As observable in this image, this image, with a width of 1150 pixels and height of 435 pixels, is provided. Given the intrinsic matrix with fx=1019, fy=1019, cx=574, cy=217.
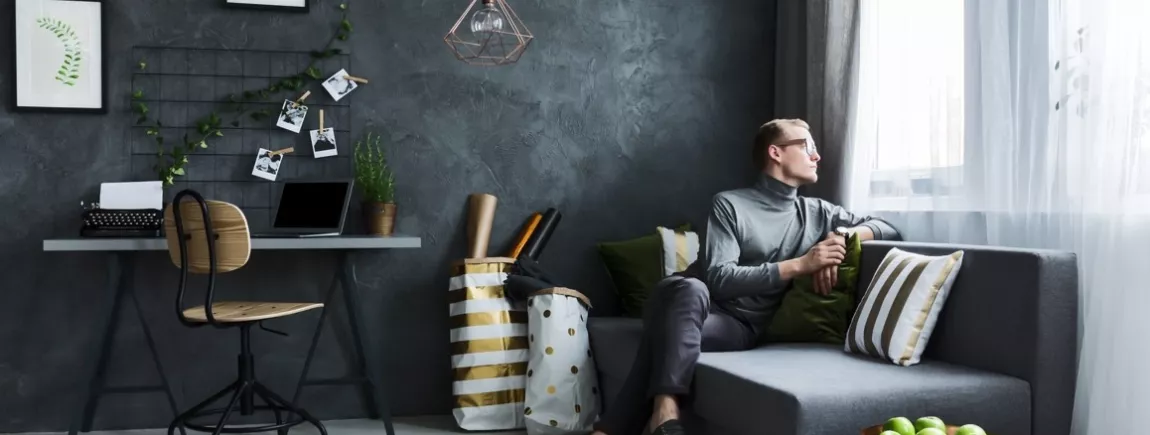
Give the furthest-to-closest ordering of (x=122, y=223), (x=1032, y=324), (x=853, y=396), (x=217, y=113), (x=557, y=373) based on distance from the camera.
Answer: (x=217, y=113), (x=557, y=373), (x=122, y=223), (x=1032, y=324), (x=853, y=396)

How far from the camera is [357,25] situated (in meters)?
4.07

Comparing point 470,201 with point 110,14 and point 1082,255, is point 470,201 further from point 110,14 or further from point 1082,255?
point 1082,255

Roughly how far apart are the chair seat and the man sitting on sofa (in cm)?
117

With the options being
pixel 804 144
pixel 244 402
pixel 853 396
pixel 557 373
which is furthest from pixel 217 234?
pixel 853 396

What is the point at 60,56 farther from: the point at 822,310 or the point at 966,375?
the point at 966,375

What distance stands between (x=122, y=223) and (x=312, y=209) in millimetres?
652

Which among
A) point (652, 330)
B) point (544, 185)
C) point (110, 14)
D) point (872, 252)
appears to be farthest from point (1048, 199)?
point (110, 14)

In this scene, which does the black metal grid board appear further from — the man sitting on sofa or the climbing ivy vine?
the man sitting on sofa

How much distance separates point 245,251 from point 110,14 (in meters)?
1.24

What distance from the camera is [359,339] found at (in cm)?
405

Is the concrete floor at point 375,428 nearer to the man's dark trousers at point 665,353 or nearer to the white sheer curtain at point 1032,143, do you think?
the man's dark trousers at point 665,353

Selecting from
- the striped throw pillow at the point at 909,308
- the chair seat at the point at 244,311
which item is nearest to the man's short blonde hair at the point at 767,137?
the striped throw pillow at the point at 909,308

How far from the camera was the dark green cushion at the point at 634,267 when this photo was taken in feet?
13.4

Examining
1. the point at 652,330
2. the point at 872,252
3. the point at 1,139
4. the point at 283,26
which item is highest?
the point at 283,26
